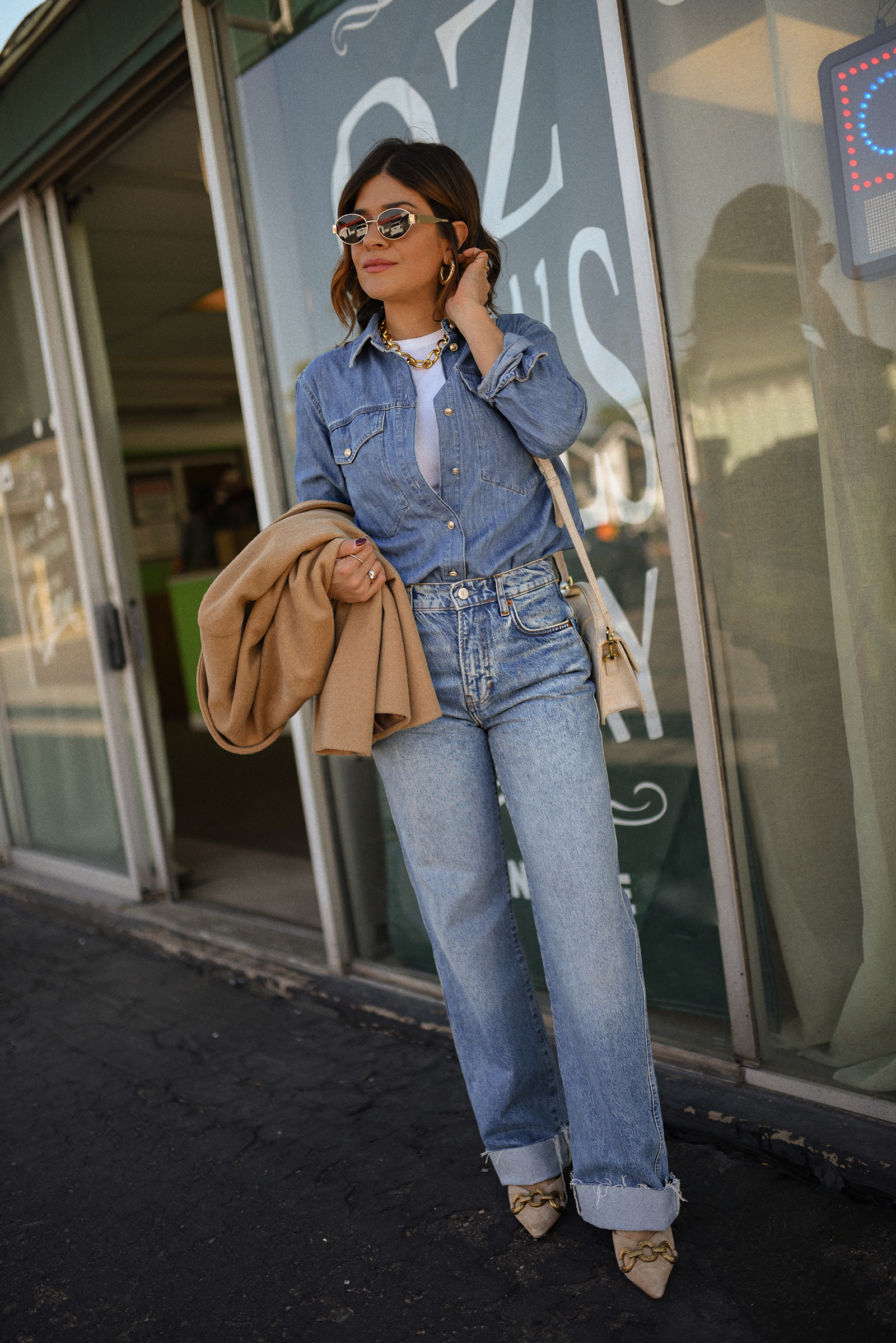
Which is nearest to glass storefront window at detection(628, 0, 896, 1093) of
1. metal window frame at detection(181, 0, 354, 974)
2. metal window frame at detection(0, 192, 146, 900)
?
metal window frame at detection(181, 0, 354, 974)

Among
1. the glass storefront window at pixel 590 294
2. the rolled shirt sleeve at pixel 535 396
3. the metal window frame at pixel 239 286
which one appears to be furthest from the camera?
the metal window frame at pixel 239 286

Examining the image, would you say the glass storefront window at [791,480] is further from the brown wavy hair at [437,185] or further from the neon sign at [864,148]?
the brown wavy hair at [437,185]

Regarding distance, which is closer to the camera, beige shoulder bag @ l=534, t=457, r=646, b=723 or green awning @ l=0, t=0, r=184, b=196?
beige shoulder bag @ l=534, t=457, r=646, b=723

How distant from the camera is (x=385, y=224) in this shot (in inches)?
74.8

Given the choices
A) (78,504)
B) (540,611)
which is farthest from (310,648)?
(78,504)

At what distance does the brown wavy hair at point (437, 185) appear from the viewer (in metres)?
1.94

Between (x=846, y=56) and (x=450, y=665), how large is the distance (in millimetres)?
1357

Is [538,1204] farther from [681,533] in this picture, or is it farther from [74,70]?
[74,70]

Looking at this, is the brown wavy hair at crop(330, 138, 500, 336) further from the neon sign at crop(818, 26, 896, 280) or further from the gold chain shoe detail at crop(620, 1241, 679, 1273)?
the gold chain shoe detail at crop(620, 1241, 679, 1273)

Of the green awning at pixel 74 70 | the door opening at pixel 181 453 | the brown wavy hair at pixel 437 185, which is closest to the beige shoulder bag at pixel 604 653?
the brown wavy hair at pixel 437 185

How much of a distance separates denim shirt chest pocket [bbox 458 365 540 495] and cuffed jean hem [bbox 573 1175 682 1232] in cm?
126

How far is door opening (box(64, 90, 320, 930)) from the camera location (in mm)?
4543

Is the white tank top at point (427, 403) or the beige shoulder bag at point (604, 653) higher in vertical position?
the white tank top at point (427, 403)

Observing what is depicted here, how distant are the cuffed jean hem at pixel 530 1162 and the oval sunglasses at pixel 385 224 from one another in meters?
1.73
